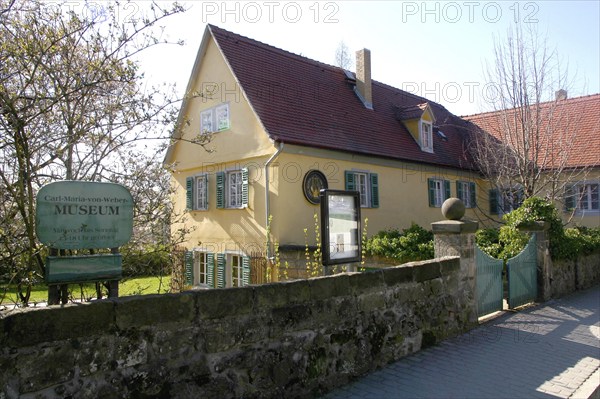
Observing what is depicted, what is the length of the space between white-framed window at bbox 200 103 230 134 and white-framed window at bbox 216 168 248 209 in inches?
59.1

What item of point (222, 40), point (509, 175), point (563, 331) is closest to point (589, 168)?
point (509, 175)

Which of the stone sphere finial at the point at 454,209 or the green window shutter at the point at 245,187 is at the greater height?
the green window shutter at the point at 245,187

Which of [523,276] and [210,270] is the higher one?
[523,276]

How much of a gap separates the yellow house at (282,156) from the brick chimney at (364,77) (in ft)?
0.13

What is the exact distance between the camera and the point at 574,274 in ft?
37.9

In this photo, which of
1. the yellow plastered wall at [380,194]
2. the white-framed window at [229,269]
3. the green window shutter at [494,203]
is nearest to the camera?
the yellow plastered wall at [380,194]

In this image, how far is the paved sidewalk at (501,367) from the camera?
4809 millimetres

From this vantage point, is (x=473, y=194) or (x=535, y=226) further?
(x=473, y=194)

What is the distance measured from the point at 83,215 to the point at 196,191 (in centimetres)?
1289

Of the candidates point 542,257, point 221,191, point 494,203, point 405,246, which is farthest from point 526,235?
point 494,203

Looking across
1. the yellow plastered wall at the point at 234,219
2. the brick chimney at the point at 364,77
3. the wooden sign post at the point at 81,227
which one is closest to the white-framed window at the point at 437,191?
the brick chimney at the point at 364,77

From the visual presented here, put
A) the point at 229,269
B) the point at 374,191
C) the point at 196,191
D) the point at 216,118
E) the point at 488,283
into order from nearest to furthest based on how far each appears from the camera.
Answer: the point at 488,283
the point at 229,269
the point at 216,118
the point at 374,191
the point at 196,191

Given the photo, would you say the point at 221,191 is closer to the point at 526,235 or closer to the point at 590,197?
the point at 526,235

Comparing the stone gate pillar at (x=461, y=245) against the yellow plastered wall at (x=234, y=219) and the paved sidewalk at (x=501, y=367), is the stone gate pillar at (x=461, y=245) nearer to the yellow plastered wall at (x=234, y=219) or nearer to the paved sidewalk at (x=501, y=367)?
the paved sidewalk at (x=501, y=367)
